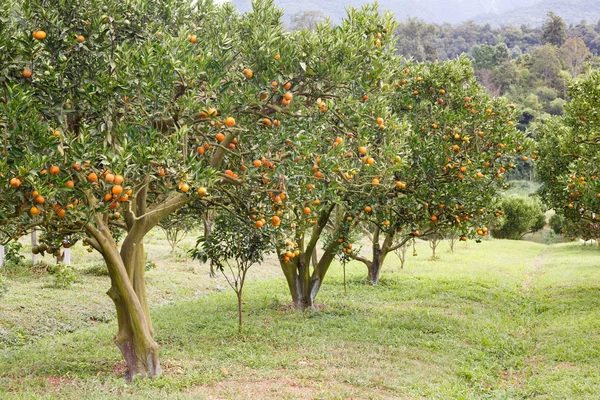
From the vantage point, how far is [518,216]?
50781 millimetres

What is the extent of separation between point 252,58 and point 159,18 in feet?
5.60

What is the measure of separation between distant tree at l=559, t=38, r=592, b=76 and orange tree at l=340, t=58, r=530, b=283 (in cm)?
8659

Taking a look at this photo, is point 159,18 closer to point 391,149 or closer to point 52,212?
point 52,212

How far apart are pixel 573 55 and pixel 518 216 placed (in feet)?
183

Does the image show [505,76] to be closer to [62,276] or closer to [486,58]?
[486,58]

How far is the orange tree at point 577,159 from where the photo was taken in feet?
48.8

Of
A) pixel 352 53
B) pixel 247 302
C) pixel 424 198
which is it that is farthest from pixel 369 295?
pixel 352 53

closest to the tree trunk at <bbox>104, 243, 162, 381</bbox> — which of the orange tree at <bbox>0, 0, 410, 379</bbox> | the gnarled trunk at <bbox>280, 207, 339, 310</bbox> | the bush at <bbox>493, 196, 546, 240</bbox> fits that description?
the orange tree at <bbox>0, 0, 410, 379</bbox>

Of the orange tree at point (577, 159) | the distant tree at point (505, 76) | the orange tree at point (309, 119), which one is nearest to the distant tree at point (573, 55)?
the distant tree at point (505, 76)

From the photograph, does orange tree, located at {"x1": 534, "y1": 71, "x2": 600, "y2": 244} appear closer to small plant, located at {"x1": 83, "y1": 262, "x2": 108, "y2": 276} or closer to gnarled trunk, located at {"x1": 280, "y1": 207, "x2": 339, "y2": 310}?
gnarled trunk, located at {"x1": 280, "y1": 207, "x2": 339, "y2": 310}

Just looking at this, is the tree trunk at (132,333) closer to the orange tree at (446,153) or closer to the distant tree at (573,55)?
the orange tree at (446,153)

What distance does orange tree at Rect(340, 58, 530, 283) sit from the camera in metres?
13.2

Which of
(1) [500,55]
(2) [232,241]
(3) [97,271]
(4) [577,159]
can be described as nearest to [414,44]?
(1) [500,55]

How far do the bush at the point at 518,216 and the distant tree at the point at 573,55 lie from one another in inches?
1901
